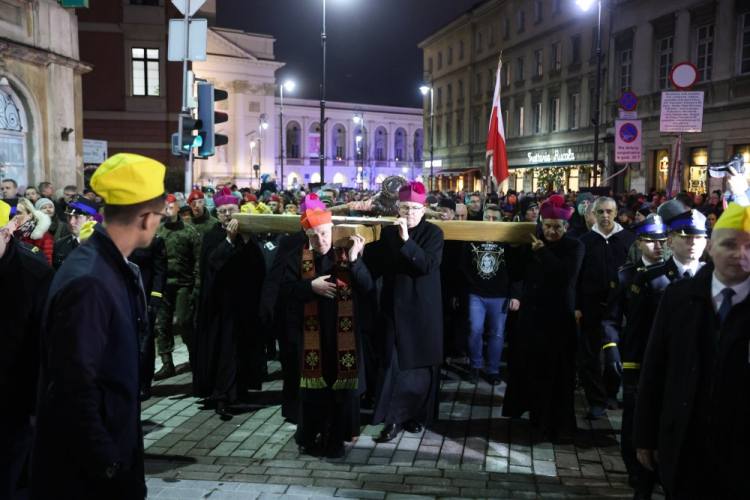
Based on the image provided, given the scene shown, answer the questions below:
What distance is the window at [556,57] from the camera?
39.2 metres

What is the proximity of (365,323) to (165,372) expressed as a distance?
10.7 ft

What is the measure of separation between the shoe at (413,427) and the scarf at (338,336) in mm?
939

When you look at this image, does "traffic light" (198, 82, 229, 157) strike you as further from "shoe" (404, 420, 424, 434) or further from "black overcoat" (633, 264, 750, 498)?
"black overcoat" (633, 264, 750, 498)

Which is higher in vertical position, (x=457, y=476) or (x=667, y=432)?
(x=667, y=432)

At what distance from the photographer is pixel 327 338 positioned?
5.61m

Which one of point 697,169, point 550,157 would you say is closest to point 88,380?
point 697,169

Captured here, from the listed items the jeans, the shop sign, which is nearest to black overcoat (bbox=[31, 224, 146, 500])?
the jeans

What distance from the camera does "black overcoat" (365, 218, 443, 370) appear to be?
Answer: 6008 millimetres

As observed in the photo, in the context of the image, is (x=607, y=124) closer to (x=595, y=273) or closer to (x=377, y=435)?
(x=595, y=273)

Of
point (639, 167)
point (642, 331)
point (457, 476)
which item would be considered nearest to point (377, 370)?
point (457, 476)

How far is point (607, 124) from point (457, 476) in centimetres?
2966

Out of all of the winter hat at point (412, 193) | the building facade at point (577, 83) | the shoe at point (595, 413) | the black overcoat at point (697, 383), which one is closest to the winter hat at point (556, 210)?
the winter hat at point (412, 193)

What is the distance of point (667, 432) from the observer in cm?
311

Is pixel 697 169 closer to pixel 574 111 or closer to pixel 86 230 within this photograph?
pixel 574 111
